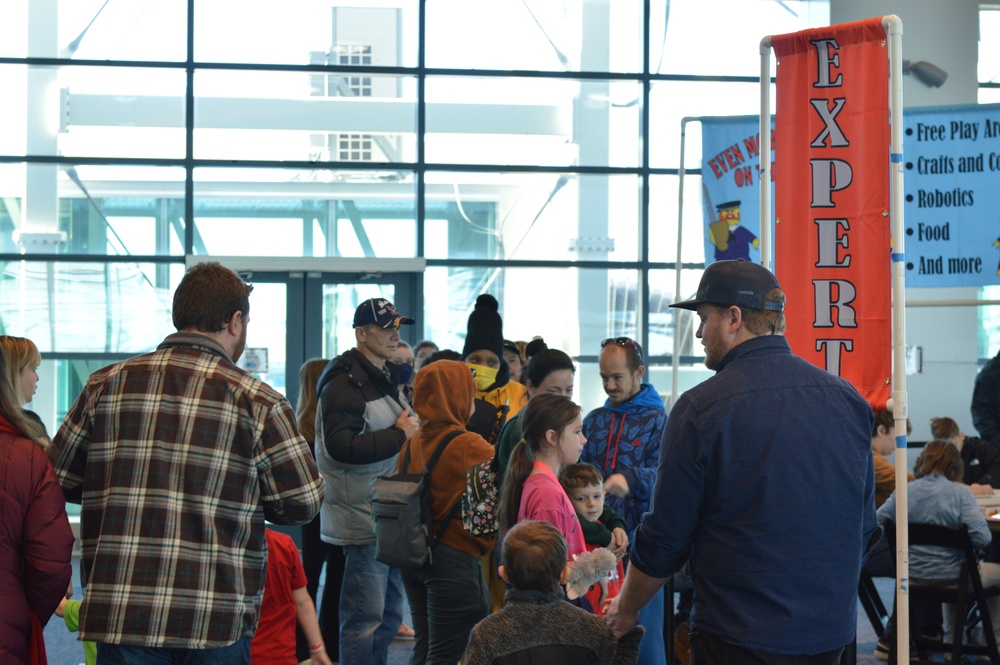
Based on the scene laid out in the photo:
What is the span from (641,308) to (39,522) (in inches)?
313

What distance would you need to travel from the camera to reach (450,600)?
3840mm

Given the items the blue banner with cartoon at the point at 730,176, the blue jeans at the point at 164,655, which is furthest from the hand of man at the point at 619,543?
the blue banner with cartoon at the point at 730,176

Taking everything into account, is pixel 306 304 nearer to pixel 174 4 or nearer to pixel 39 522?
pixel 174 4

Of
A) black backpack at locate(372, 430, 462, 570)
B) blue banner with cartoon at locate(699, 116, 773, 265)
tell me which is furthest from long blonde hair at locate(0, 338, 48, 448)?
blue banner with cartoon at locate(699, 116, 773, 265)

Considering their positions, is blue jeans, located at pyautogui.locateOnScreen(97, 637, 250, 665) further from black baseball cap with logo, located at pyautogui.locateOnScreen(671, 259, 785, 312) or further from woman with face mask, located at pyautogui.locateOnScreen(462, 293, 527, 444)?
woman with face mask, located at pyautogui.locateOnScreen(462, 293, 527, 444)

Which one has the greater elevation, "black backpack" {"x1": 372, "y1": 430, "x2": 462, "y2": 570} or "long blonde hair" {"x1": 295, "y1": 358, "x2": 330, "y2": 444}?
"long blonde hair" {"x1": 295, "y1": 358, "x2": 330, "y2": 444}

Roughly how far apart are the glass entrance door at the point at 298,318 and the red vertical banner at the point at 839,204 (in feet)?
21.2

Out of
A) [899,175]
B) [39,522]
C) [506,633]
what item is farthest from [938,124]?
[39,522]

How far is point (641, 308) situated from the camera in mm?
10164

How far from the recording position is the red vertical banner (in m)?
3.42

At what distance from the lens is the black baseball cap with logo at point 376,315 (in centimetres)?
458

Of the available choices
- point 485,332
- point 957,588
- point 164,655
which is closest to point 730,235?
point 485,332

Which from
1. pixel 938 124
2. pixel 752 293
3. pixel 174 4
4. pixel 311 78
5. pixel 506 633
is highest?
pixel 174 4

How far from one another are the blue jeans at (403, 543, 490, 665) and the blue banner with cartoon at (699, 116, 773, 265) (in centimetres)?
352
